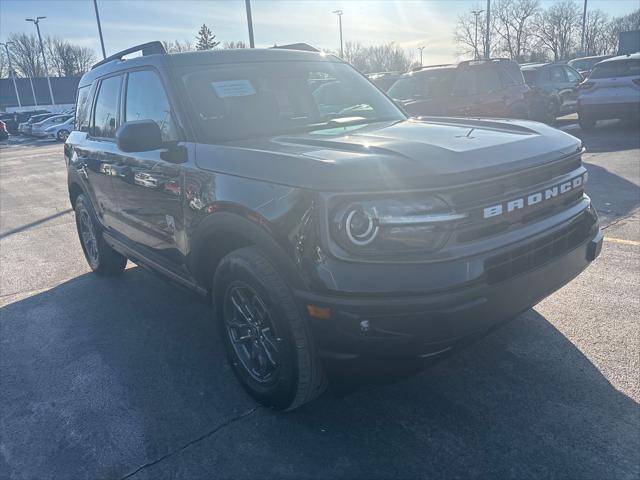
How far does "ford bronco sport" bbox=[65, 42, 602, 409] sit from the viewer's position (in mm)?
2346

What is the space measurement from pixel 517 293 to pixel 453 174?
0.63m

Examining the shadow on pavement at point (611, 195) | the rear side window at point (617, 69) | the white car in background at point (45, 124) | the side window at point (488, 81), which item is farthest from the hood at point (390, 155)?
the white car in background at point (45, 124)

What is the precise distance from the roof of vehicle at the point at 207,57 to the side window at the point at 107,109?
0.11m

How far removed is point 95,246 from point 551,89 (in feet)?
46.1

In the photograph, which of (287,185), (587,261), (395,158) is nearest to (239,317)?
(287,185)

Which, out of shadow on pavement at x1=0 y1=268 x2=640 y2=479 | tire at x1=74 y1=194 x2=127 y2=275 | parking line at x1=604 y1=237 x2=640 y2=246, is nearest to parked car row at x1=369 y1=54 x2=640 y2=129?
parking line at x1=604 y1=237 x2=640 y2=246

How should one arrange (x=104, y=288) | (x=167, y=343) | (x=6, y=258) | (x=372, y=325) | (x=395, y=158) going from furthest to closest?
(x=6, y=258) < (x=104, y=288) < (x=167, y=343) < (x=395, y=158) < (x=372, y=325)

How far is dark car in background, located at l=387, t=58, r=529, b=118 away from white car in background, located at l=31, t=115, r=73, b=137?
27.5 metres

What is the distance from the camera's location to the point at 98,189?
486 cm

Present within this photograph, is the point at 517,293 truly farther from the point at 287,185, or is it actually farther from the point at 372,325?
the point at 287,185

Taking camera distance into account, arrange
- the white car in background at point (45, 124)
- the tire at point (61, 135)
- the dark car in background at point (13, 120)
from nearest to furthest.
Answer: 1. the tire at point (61, 135)
2. the white car in background at point (45, 124)
3. the dark car in background at point (13, 120)

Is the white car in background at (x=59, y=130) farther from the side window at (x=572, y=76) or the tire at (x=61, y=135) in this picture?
the side window at (x=572, y=76)

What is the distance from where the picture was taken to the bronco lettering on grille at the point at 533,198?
2.52 meters

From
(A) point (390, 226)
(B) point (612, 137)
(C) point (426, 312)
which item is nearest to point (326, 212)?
(A) point (390, 226)
